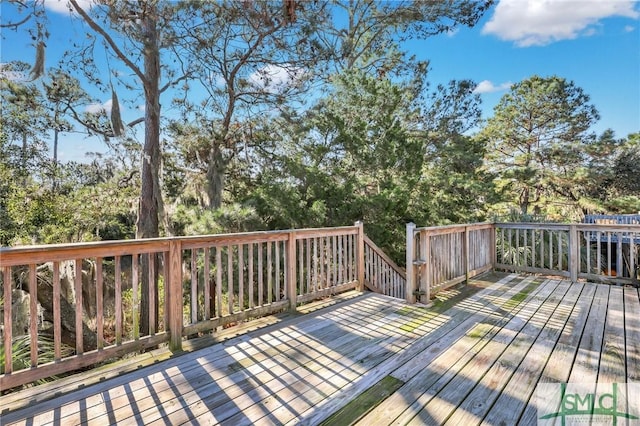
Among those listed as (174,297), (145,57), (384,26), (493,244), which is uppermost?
(384,26)

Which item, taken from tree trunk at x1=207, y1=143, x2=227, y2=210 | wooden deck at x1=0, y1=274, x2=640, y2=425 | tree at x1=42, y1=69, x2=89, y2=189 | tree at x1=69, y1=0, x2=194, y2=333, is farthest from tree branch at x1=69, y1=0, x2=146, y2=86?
wooden deck at x1=0, y1=274, x2=640, y2=425

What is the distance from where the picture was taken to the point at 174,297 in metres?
2.65

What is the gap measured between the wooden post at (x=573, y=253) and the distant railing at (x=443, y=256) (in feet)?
3.51

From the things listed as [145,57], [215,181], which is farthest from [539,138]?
[145,57]

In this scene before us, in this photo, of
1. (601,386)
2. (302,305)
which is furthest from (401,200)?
(601,386)

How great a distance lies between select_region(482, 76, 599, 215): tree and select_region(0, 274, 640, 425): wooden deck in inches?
406

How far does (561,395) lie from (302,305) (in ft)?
8.19

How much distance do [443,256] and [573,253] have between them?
237 cm

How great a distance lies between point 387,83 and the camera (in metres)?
7.71

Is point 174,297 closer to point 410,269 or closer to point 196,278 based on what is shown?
point 196,278

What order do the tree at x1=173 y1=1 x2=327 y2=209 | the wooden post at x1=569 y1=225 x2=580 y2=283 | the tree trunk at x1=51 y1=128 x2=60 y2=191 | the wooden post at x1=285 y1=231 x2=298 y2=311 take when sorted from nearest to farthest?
the wooden post at x1=285 y1=231 x2=298 y2=311 < the wooden post at x1=569 y1=225 x2=580 y2=283 < the tree at x1=173 y1=1 x2=327 y2=209 < the tree trunk at x1=51 y1=128 x2=60 y2=191

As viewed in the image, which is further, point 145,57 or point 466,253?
point 145,57

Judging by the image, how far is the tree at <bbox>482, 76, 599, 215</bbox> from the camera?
41.2 feet

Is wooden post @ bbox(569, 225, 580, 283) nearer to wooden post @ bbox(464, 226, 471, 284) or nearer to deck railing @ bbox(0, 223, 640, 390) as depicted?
deck railing @ bbox(0, 223, 640, 390)
